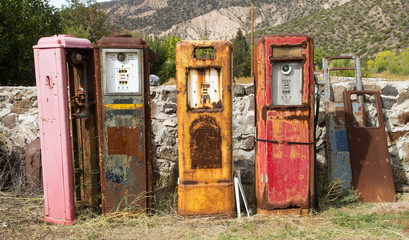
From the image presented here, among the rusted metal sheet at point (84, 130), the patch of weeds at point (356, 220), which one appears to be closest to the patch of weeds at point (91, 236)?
the rusted metal sheet at point (84, 130)

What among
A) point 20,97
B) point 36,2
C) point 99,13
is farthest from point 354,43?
point 20,97

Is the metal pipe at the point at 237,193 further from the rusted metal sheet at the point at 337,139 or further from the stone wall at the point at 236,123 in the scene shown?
the rusted metal sheet at the point at 337,139

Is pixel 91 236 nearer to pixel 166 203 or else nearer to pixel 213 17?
pixel 166 203

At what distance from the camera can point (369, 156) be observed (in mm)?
4500

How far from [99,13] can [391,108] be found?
2565cm

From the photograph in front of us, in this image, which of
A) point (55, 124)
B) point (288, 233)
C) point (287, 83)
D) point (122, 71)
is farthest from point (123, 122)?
point (288, 233)

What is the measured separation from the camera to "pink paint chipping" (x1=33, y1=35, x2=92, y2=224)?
3.50 metres

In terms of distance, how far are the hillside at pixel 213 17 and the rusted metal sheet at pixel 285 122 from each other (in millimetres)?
56380

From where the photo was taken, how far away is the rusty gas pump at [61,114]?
351 centimetres

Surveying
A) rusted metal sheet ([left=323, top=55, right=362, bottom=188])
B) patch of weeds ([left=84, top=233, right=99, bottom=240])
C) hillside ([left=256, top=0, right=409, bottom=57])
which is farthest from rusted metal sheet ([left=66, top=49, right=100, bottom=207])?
hillside ([left=256, top=0, right=409, bottom=57])

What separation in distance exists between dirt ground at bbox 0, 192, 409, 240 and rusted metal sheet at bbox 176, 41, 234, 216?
0.23 metres

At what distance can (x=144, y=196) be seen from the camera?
148 inches

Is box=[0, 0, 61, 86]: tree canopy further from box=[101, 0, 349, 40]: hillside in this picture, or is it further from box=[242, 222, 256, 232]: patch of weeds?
box=[101, 0, 349, 40]: hillside

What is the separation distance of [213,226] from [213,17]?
73.0 meters
